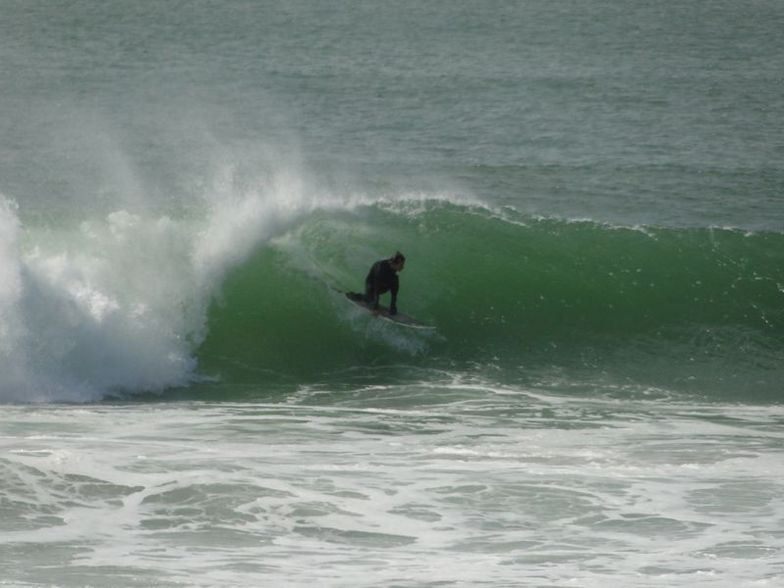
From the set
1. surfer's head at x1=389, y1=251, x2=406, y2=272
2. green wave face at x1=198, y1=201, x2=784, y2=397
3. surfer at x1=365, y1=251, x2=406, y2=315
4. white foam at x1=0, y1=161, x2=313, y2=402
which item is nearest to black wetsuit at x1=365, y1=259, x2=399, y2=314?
surfer at x1=365, y1=251, x2=406, y2=315

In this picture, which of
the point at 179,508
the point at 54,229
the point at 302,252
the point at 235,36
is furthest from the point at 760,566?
the point at 235,36

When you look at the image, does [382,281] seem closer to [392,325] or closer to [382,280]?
[382,280]

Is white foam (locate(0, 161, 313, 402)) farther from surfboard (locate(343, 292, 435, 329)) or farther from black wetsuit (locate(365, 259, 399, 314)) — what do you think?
black wetsuit (locate(365, 259, 399, 314))

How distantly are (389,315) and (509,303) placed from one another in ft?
10.1

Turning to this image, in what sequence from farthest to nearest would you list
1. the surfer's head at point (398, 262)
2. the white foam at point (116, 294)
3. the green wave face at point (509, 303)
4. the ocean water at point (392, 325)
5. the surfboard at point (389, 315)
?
1. the green wave face at point (509, 303)
2. the surfboard at point (389, 315)
3. the surfer's head at point (398, 262)
4. the white foam at point (116, 294)
5. the ocean water at point (392, 325)

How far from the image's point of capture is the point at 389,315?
19219mm

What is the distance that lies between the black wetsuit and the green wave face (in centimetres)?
93

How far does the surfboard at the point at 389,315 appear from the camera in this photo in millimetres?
19250

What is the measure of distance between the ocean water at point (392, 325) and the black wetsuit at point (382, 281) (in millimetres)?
939

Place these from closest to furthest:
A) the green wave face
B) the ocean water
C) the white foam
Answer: the ocean water → the white foam → the green wave face

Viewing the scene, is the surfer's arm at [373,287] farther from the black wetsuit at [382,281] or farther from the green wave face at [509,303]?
the green wave face at [509,303]

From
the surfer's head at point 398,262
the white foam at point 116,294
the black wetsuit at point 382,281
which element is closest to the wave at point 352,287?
the white foam at point 116,294

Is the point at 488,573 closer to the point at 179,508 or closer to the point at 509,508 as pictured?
the point at 509,508

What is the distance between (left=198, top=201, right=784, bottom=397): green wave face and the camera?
19550mm
